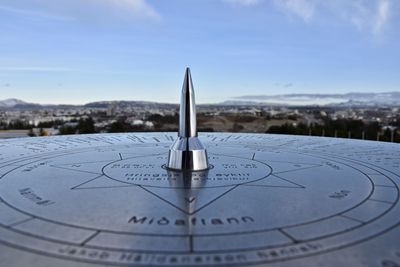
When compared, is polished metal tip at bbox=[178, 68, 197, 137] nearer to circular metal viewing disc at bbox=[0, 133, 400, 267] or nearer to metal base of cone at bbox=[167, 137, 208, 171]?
metal base of cone at bbox=[167, 137, 208, 171]

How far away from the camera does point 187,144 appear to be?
7.21m

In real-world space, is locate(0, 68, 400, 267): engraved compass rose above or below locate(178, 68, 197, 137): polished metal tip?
below

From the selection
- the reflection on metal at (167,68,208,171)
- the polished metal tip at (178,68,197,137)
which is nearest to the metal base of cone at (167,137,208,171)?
the reflection on metal at (167,68,208,171)

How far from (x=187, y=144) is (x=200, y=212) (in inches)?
112

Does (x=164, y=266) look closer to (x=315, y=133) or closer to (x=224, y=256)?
(x=224, y=256)

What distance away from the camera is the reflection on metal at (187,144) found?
23.2 ft

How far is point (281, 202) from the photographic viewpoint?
4934 millimetres

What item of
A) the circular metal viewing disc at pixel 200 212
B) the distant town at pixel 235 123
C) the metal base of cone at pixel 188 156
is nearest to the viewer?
the circular metal viewing disc at pixel 200 212

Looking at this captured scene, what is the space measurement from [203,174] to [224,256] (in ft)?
11.2

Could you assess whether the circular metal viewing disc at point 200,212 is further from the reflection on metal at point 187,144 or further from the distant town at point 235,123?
the distant town at point 235,123

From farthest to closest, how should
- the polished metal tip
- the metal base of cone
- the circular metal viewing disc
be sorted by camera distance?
the polished metal tip
the metal base of cone
the circular metal viewing disc

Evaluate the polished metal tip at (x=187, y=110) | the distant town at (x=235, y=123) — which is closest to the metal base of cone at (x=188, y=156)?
the polished metal tip at (x=187, y=110)

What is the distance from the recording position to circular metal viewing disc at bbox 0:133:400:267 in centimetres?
335

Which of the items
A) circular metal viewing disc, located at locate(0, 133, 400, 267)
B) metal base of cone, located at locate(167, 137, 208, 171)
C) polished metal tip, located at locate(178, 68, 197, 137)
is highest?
polished metal tip, located at locate(178, 68, 197, 137)
